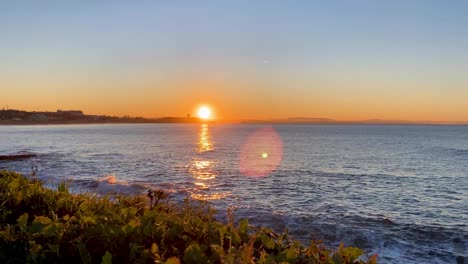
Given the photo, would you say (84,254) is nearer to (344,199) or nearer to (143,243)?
(143,243)

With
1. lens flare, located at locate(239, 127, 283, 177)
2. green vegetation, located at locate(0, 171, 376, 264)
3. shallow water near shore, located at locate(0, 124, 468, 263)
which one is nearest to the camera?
green vegetation, located at locate(0, 171, 376, 264)

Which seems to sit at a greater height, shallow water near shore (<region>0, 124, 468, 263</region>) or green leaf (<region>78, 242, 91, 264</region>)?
Answer: green leaf (<region>78, 242, 91, 264</region>)

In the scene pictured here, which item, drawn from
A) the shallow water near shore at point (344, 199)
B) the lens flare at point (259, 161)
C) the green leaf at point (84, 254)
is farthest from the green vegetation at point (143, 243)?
the lens flare at point (259, 161)

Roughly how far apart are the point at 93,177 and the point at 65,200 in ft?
88.8

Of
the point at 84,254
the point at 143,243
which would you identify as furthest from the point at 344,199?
the point at 84,254

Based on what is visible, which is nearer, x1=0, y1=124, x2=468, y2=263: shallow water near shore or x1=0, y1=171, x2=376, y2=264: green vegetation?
x1=0, y1=171, x2=376, y2=264: green vegetation

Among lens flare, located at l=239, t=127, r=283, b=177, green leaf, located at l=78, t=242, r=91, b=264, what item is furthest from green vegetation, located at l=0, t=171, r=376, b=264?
lens flare, located at l=239, t=127, r=283, b=177

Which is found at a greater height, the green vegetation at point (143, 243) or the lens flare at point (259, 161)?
the green vegetation at point (143, 243)

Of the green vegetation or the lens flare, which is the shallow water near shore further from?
the green vegetation

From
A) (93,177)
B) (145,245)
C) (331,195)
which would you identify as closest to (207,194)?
(331,195)

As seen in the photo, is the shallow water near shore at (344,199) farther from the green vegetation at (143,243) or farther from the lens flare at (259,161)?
the green vegetation at (143,243)

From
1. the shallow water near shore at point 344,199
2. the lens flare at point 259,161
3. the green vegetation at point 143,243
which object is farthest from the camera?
the lens flare at point 259,161

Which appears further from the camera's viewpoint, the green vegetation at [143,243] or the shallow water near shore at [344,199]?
the shallow water near shore at [344,199]

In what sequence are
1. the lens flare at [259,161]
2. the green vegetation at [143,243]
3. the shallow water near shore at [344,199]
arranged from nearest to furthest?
the green vegetation at [143,243] → the shallow water near shore at [344,199] → the lens flare at [259,161]
